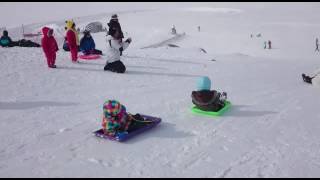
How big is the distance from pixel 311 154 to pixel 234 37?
27.0m

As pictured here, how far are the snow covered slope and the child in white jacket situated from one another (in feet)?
1.00

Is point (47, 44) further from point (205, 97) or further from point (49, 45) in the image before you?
point (205, 97)

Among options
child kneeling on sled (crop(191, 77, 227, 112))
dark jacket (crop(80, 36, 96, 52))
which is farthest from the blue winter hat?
dark jacket (crop(80, 36, 96, 52))

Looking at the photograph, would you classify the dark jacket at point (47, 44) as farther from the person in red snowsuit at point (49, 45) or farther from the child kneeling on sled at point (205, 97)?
the child kneeling on sled at point (205, 97)

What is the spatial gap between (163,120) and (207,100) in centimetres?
95

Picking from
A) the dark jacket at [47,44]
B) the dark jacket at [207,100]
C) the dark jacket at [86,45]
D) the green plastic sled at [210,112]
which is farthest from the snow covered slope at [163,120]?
the dark jacket at [86,45]

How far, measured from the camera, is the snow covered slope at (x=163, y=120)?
5461mm

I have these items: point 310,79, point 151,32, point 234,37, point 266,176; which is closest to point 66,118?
point 266,176

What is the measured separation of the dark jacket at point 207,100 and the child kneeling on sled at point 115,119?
1688 mm

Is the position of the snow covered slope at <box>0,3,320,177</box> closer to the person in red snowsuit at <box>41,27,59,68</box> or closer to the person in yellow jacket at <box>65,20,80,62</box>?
the person in red snowsuit at <box>41,27,59,68</box>

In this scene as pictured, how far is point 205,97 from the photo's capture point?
7.51 metres

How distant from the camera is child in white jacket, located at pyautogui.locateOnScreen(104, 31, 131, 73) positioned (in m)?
11.4

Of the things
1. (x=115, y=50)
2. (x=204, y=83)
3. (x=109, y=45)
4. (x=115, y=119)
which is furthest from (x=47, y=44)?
(x=115, y=119)

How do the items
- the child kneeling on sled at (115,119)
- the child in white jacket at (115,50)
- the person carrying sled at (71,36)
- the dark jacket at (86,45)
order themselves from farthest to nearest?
1. the dark jacket at (86,45)
2. the person carrying sled at (71,36)
3. the child in white jacket at (115,50)
4. the child kneeling on sled at (115,119)
